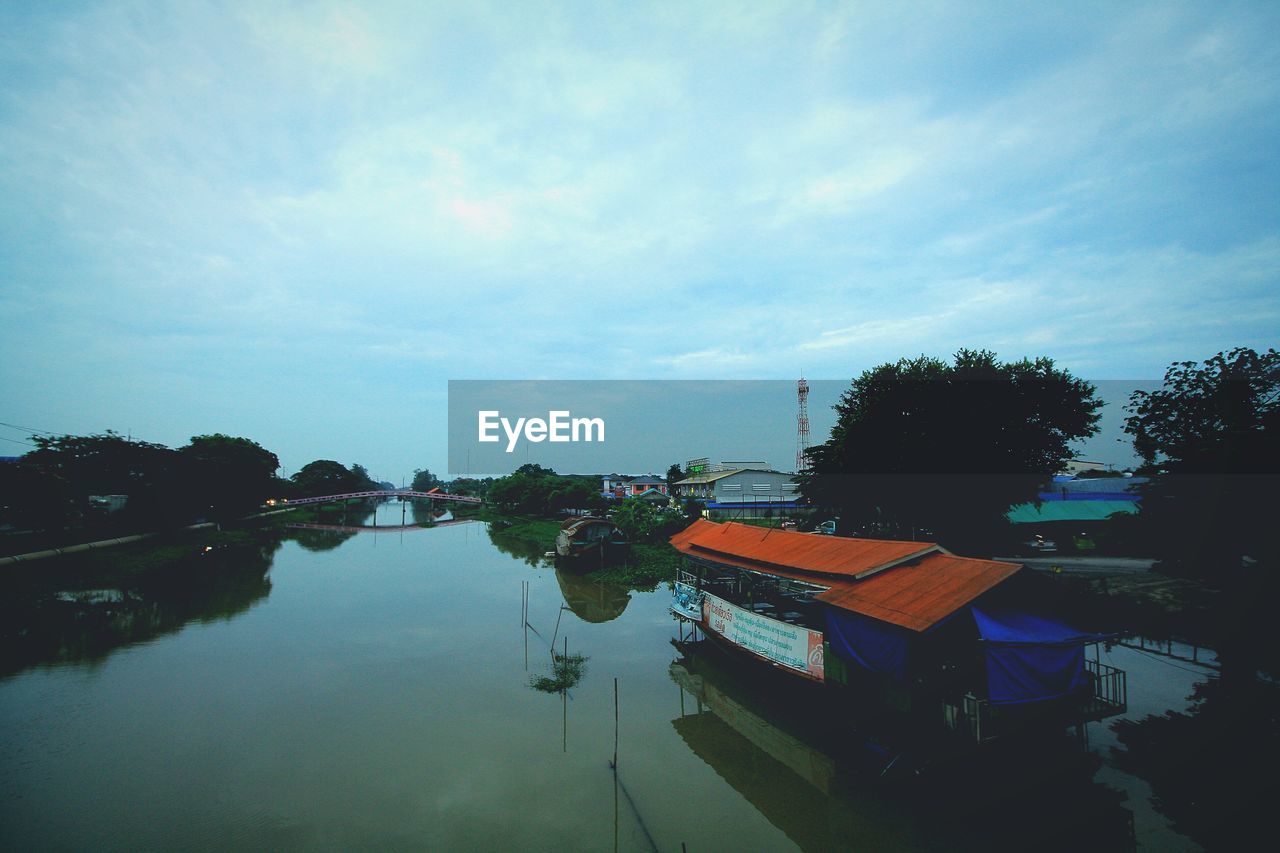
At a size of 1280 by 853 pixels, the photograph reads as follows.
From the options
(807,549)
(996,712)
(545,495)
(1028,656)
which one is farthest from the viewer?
(545,495)

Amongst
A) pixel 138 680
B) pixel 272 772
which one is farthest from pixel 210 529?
pixel 272 772

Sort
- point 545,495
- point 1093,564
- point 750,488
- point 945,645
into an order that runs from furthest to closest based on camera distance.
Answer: point 545,495 → point 750,488 → point 1093,564 → point 945,645

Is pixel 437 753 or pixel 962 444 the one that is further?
pixel 962 444

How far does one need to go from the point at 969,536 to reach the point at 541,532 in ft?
142

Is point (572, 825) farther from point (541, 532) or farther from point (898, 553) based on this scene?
point (541, 532)

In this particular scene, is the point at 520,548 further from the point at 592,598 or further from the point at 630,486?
the point at 630,486

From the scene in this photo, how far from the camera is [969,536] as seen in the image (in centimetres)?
3066

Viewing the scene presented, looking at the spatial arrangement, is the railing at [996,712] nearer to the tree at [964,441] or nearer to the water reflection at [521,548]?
the tree at [964,441]

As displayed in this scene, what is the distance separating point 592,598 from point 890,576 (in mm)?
20115

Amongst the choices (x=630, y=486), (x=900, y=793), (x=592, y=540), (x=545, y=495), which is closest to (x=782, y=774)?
(x=900, y=793)

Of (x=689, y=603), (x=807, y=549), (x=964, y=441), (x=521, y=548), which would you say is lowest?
(x=521, y=548)

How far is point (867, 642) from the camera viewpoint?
11328mm

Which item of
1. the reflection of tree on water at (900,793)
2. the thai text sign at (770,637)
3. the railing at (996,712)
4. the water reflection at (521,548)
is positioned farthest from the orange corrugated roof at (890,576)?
the water reflection at (521,548)

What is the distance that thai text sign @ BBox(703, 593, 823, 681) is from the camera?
12.9m
